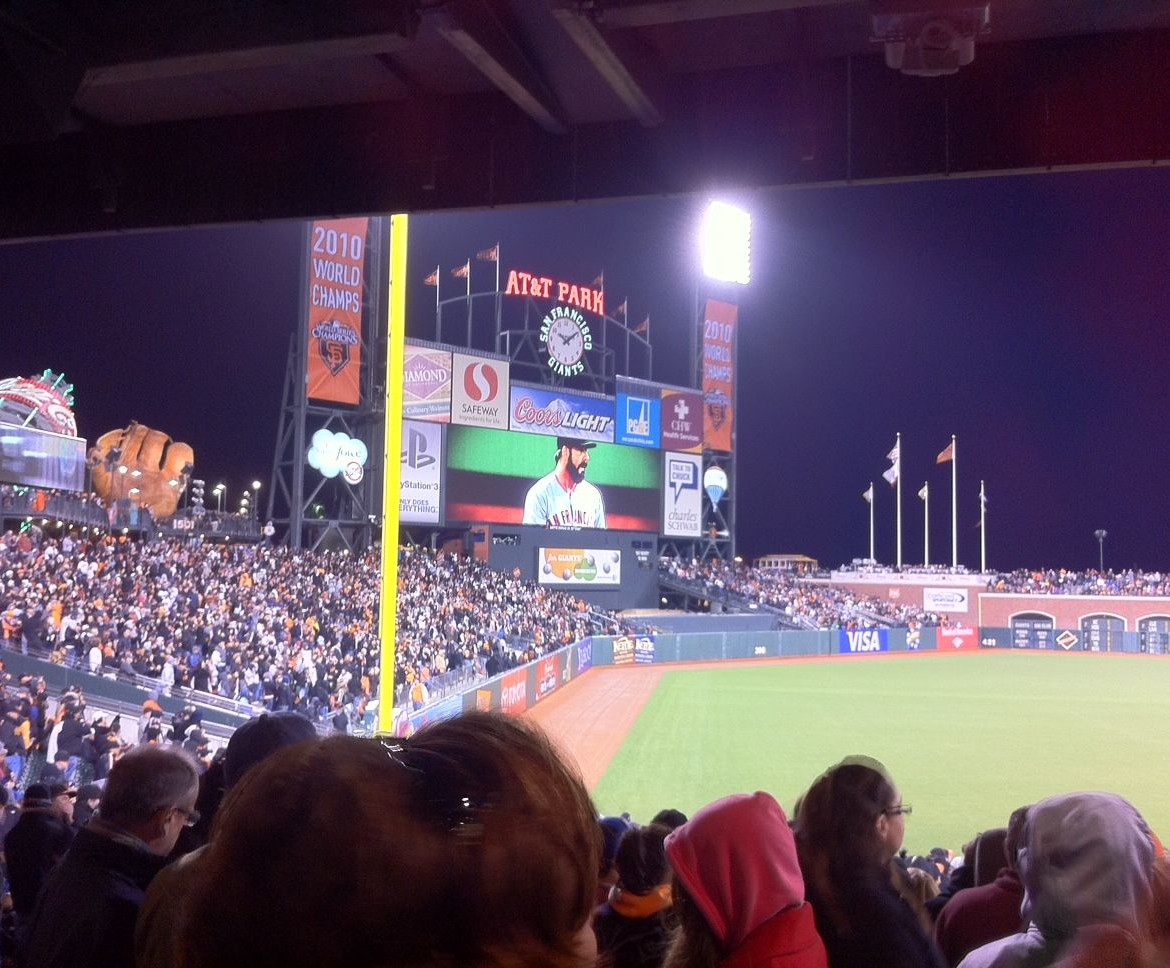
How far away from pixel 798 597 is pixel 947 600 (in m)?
9.30

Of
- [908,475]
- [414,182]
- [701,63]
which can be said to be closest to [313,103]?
[414,182]

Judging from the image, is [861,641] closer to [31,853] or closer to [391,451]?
[391,451]

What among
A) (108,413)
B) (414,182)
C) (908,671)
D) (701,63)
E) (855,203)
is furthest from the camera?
(855,203)

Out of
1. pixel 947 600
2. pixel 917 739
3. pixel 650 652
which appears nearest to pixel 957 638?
pixel 947 600

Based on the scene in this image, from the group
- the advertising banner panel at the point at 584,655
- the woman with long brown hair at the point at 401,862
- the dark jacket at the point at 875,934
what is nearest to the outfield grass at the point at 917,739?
the advertising banner panel at the point at 584,655

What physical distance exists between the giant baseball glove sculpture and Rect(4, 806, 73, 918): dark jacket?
3310 cm

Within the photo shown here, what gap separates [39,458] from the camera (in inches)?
931

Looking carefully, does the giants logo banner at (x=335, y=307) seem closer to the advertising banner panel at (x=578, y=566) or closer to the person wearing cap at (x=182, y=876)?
the advertising banner panel at (x=578, y=566)

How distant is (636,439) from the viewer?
3984cm

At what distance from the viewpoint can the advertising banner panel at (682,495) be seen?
134 feet

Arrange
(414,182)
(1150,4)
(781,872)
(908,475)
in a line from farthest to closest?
(908,475) → (414,182) → (1150,4) → (781,872)

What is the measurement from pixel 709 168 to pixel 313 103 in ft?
6.70

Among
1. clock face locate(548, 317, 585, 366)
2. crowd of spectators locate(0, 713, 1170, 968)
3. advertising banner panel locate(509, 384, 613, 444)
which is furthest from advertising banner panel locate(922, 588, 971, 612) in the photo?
crowd of spectators locate(0, 713, 1170, 968)

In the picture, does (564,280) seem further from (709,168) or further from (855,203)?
(709,168)
